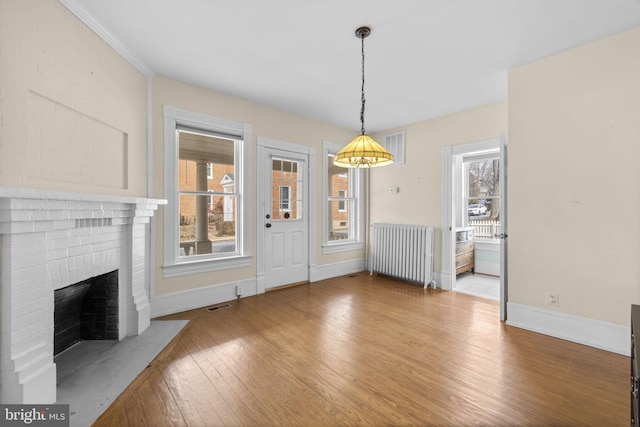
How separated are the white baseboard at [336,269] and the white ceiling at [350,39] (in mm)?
2874

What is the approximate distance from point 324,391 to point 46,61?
2992 mm

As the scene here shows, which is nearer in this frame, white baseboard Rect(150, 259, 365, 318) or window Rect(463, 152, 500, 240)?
white baseboard Rect(150, 259, 365, 318)

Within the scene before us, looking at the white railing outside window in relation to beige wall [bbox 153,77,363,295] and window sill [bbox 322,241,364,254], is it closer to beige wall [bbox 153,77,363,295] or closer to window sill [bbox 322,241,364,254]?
window sill [bbox 322,241,364,254]

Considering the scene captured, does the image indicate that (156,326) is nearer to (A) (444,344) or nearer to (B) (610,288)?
(A) (444,344)

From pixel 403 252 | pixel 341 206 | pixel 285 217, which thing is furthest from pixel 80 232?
pixel 403 252

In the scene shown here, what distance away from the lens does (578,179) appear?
270cm

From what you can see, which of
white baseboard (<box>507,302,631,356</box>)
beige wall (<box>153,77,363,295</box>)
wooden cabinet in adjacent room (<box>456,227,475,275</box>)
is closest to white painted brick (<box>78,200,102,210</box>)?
beige wall (<box>153,77,363,295</box>)

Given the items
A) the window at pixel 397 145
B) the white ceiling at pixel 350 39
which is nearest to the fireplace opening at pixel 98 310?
the white ceiling at pixel 350 39

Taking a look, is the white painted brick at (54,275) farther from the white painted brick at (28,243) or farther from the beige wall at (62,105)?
the beige wall at (62,105)

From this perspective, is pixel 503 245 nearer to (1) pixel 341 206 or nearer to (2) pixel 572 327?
(2) pixel 572 327

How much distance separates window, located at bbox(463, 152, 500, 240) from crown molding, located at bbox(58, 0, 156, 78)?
16.8 feet

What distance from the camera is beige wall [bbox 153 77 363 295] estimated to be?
331 cm

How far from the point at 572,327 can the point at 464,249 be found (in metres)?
2.63

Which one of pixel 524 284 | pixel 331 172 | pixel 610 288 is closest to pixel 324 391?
pixel 524 284
